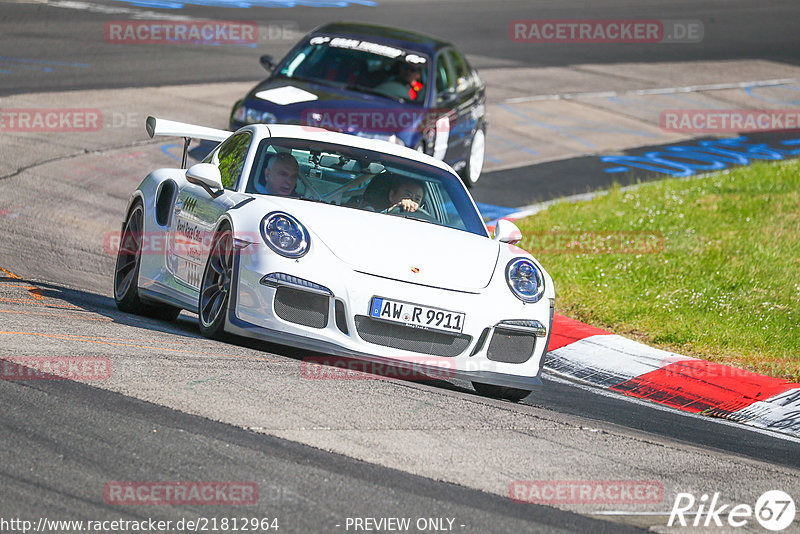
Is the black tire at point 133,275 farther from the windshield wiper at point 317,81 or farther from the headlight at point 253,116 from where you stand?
the windshield wiper at point 317,81

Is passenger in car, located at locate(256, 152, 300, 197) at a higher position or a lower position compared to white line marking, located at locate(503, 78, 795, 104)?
higher

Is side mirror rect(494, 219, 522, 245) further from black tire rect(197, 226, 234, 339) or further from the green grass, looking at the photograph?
the green grass

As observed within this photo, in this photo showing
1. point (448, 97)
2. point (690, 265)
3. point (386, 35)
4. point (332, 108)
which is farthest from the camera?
point (386, 35)

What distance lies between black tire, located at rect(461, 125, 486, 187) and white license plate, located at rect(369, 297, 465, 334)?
8.71 meters

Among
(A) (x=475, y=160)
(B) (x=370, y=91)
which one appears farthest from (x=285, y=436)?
(A) (x=475, y=160)

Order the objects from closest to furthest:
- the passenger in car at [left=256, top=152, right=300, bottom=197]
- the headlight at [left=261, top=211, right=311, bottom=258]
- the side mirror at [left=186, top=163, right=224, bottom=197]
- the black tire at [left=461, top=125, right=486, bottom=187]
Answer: the headlight at [left=261, top=211, right=311, bottom=258], the side mirror at [left=186, top=163, right=224, bottom=197], the passenger in car at [left=256, top=152, right=300, bottom=197], the black tire at [left=461, top=125, right=486, bottom=187]

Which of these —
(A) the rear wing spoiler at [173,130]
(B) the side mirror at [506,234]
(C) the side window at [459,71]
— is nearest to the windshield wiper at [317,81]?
(C) the side window at [459,71]

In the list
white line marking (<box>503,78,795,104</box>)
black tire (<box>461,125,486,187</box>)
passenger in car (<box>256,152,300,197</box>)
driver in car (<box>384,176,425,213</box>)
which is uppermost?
passenger in car (<box>256,152,300,197</box>)

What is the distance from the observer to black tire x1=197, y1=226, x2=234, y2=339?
6.75 m

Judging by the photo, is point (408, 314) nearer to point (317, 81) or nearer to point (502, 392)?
point (502, 392)

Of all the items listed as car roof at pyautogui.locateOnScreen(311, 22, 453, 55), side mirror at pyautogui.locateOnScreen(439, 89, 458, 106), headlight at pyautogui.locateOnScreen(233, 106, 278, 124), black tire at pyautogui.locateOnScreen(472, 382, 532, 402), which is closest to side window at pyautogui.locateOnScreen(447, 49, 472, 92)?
car roof at pyautogui.locateOnScreen(311, 22, 453, 55)

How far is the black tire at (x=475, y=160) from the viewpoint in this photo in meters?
15.3

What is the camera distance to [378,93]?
13977 millimetres

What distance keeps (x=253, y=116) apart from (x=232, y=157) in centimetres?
535
